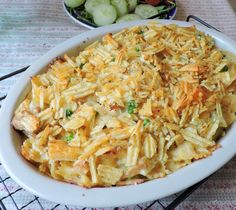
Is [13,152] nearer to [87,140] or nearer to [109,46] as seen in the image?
[87,140]

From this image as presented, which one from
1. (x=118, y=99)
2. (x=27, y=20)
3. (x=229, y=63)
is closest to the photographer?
(x=118, y=99)

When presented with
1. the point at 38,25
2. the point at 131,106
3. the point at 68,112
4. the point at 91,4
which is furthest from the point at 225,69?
the point at 38,25

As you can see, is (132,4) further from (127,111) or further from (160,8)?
(127,111)

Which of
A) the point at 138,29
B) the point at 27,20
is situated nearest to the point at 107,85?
the point at 138,29

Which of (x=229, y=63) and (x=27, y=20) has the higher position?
(x=229, y=63)

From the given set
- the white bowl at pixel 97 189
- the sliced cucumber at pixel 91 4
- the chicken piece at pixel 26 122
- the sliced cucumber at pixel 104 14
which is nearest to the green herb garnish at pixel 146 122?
the white bowl at pixel 97 189

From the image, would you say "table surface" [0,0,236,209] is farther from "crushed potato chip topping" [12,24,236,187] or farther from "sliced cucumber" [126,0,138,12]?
"crushed potato chip topping" [12,24,236,187]

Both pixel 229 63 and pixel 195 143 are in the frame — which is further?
pixel 229 63

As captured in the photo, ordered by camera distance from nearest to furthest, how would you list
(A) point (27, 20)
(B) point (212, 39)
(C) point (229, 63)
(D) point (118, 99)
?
(D) point (118, 99), (C) point (229, 63), (B) point (212, 39), (A) point (27, 20)

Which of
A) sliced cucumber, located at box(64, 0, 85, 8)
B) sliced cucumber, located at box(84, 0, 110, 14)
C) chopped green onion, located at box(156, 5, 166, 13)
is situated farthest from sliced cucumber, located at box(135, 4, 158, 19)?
sliced cucumber, located at box(64, 0, 85, 8)
